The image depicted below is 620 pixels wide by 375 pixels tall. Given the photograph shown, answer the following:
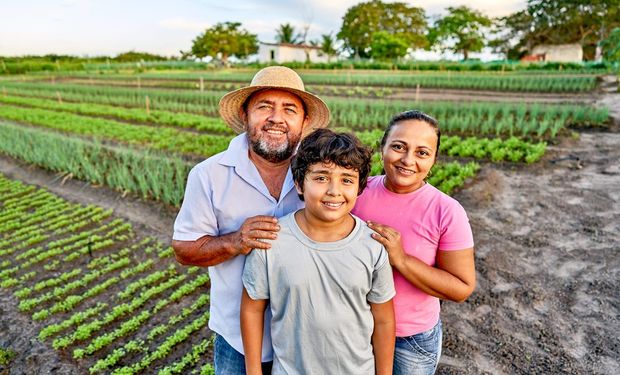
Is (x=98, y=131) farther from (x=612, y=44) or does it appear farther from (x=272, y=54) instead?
(x=272, y=54)

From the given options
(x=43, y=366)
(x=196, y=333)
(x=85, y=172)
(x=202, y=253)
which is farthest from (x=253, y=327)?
(x=85, y=172)

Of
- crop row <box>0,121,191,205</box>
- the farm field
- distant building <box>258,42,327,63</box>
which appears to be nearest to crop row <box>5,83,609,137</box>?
the farm field

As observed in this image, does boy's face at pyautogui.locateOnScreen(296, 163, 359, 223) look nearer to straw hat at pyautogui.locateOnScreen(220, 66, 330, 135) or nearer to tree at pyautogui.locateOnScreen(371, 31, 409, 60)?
straw hat at pyautogui.locateOnScreen(220, 66, 330, 135)

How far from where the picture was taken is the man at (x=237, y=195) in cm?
151

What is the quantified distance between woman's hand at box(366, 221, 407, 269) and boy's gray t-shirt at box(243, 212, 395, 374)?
20mm

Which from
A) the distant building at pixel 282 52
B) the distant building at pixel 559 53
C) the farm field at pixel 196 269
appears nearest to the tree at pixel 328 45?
the distant building at pixel 282 52

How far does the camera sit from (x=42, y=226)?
499cm

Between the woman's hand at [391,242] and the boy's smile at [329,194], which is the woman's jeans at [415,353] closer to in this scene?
the woman's hand at [391,242]

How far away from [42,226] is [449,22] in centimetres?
4544

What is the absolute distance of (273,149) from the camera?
1.58 meters

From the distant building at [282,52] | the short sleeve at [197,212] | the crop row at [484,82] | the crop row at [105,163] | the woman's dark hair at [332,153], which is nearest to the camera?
the woman's dark hair at [332,153]

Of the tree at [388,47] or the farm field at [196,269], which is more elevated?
the tree at [388,47]

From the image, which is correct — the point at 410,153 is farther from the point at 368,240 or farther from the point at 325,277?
the point at 325,277

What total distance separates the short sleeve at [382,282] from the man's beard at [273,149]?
21.5 inches
